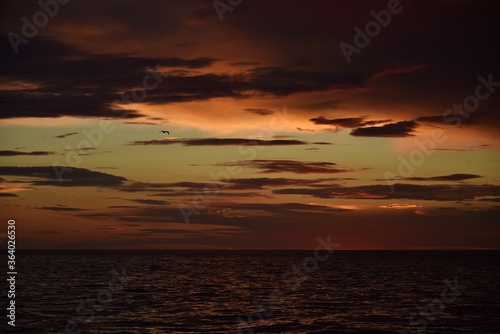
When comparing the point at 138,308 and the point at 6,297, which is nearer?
the point at 138,308

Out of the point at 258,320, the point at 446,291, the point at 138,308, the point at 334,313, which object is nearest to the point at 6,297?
the point at 138,308

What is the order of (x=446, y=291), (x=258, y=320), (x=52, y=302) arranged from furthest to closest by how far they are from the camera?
(x=446, y=291), (x=52, y=302), (x=258, y=320)

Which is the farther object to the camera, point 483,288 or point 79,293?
point 483,288

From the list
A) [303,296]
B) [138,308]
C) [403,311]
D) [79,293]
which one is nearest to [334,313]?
[403,311]

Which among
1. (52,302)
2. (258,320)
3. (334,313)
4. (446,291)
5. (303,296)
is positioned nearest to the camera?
(258,320)

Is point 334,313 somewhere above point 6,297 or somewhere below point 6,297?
below

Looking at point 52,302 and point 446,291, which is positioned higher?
point 52,302

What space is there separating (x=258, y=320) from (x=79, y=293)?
95.0 feet

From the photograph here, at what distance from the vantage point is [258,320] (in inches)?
2028

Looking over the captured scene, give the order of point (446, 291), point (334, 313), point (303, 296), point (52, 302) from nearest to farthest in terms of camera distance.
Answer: point (334, 313)
point (52, 302)
point (303, 296)
point (446, 291)

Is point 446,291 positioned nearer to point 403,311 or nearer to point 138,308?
point 403,311

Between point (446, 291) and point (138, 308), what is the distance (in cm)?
4022

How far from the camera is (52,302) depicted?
6244 centimetres

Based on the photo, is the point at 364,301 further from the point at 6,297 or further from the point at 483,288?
the point at 6,297
